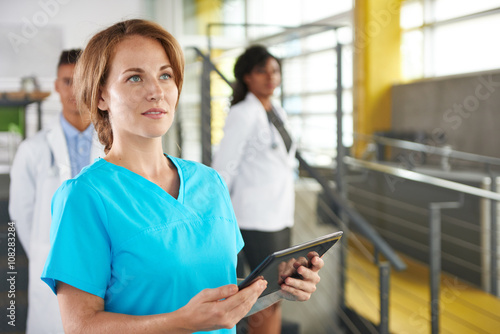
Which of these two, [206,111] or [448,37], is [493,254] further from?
[448,37]

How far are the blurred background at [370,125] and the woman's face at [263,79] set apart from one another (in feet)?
0.59

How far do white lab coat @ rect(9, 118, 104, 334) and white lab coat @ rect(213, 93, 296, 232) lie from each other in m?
0.63

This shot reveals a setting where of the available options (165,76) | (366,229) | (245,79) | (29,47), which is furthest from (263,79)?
(165,76)

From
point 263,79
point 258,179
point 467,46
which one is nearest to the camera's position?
point 258,179

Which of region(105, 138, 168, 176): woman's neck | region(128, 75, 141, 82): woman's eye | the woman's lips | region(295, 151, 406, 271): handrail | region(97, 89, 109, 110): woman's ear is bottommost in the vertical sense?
region(295, 151, 406, 271): handrail

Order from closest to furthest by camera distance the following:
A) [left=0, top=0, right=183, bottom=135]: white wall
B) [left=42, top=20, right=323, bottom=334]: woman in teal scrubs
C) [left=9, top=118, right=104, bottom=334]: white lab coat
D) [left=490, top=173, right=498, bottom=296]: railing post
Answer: [left=42, top=20, right=323, bottom=334]: woman in teal scrubs
[left=9, top=118, right=104, bottom=334]: white lab coat
[left=0, top=0, right=183, bottom=135]: white wall
[left=490, top=173, right=498, bottom=296]: railing post

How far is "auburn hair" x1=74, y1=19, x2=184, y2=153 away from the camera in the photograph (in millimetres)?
739

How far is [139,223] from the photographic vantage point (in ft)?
2.29

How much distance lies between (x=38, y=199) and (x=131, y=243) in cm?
76

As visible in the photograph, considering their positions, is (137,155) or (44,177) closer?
(137,155)

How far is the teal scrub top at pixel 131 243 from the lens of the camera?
2.17 feet

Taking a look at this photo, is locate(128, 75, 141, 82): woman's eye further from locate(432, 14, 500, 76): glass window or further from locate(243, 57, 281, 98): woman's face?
locate(432, 14, 500, 76): glass window

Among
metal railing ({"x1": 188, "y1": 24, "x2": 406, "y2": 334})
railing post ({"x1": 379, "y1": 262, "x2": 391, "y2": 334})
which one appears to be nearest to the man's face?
metal railing ({"x1": 188, "y1": 24, "x2": 406, "y2": 334})

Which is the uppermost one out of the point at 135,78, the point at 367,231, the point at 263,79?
the point at 263,79
